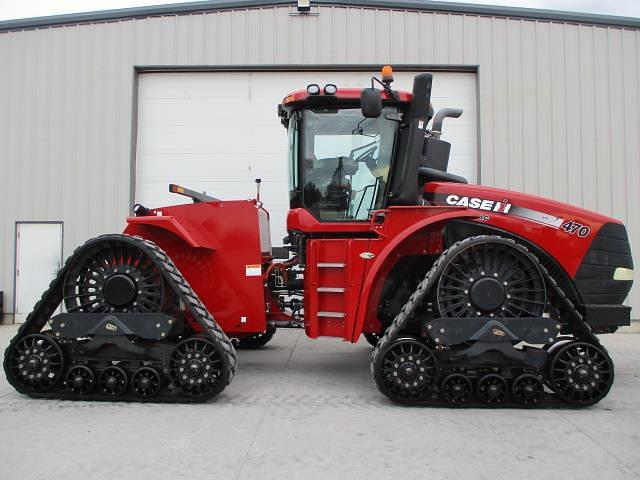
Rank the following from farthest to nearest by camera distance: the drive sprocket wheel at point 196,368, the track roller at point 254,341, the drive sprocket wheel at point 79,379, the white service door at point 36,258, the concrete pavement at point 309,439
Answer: the white service door at point 36,258
the track roller at point 254,341
the drive sprocket wheel at point 79,379
the drive sprocket wheel at point 196,368
the concrete pavement at point 309,439

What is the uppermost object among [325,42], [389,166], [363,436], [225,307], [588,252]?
[325,42]

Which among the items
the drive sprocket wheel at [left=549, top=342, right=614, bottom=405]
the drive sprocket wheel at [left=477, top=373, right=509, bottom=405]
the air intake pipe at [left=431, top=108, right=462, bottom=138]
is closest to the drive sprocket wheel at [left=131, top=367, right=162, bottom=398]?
the drive sprocket wheel at [left=477, top=373, right=509, bottom=405]

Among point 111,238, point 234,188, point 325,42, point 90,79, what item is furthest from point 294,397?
point 90,79

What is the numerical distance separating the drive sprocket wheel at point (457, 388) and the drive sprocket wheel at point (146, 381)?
7.89 feet

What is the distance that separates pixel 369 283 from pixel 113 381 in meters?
2.35

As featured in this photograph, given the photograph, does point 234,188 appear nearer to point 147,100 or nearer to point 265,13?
point 147,100

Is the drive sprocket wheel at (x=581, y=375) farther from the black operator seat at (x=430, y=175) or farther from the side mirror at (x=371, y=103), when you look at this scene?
the side mirror at (x=371, y=103)

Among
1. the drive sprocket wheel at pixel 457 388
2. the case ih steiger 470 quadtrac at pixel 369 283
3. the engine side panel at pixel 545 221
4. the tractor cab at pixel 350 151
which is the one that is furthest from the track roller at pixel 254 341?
the engine side panel at pixel 545 221

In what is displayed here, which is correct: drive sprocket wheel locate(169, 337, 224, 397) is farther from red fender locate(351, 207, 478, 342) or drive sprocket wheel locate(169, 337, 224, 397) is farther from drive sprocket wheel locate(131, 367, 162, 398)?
red fender locate(351, 207, 478, 342)

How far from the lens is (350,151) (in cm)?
543

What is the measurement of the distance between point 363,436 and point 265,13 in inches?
343

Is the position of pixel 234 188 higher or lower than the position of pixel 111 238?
higher

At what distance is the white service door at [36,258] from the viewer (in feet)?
34.2

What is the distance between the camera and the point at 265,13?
10406mm
